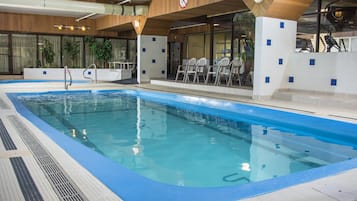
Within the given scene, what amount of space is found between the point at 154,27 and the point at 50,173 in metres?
9.73

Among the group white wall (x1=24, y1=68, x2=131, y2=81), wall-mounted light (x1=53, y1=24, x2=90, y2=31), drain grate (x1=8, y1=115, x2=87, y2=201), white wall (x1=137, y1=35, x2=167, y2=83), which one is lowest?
drain grate (x1=8, y1=115, x2=87, y2=201)

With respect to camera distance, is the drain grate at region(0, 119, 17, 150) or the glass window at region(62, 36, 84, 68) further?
the glass window at region(62, 36, 84, 68)

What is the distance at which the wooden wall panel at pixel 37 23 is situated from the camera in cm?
1393

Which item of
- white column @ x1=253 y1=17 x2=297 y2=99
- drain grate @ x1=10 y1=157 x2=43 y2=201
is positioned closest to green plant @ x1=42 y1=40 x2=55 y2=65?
white column @ x1=253 y1=17 x2=297 y2=99

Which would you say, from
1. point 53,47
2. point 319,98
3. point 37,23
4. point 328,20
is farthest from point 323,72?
point 53,47

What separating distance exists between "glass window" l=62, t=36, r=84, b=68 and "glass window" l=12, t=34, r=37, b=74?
132 cm

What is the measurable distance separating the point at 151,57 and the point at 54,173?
9.88 metres

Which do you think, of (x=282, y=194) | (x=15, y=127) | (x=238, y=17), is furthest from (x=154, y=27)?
(x=282, y=194)

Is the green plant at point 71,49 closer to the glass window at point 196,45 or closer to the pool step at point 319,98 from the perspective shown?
the glass window at point 196,45

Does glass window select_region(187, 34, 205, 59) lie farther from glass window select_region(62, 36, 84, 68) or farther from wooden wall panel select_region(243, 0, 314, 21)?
wooden wall panel select_region(243, 0, 314, 21)

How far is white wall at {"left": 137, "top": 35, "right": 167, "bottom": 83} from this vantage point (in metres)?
11.8

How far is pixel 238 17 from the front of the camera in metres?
11.2

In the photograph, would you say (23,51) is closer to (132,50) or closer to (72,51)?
(72,51)

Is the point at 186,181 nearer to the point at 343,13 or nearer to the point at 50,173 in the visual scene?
the point at 50,173
